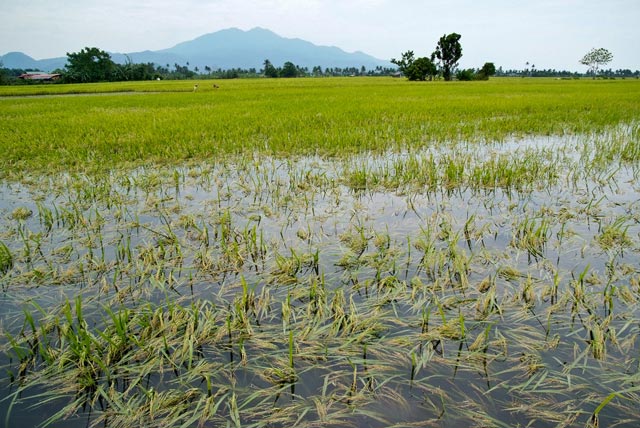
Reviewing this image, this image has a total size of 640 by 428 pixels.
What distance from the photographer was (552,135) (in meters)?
9.09

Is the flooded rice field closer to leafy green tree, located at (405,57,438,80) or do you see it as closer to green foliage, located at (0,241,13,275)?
green foliage, located at (0,241,13,275)

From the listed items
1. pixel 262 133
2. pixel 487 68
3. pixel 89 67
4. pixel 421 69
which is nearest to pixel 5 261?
pixel 262 133

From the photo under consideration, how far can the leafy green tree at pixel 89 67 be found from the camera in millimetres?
69875

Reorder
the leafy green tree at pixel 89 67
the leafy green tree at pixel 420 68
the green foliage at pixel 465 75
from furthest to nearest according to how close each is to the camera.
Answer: the leafy green tree at pixel 89 67 → the green foliage at pixel 465 75 → the leafy green tree at pixel 420 68

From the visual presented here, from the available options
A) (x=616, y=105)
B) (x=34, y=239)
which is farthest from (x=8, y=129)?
(x=616, y=105)

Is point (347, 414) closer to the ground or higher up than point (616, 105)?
closer to the ground

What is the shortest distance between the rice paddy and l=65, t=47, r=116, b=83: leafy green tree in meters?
81.4

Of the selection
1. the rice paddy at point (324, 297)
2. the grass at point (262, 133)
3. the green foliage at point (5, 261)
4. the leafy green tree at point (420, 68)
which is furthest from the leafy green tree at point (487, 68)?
the green foliage at point (5, 261)

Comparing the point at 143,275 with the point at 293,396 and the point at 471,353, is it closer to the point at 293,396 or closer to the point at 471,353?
the point at 293,396

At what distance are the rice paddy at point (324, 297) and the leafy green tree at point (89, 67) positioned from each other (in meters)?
81.4

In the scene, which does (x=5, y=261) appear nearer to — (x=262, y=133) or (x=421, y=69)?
(x=262, y=133)

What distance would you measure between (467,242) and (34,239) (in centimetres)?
428

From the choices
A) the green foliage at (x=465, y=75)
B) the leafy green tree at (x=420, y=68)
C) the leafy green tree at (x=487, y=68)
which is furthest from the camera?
the leafy green tree at (x=487, y=68)

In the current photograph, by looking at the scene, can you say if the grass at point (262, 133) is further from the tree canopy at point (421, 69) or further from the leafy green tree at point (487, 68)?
the leafy green tree at point (487, 68)
